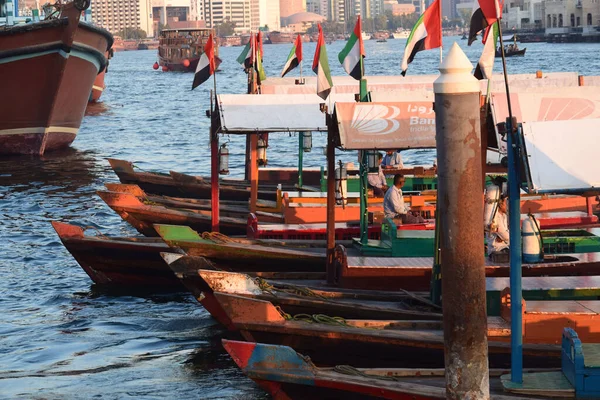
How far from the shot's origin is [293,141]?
1954 inches

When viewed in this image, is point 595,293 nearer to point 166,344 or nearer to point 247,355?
point 247,355

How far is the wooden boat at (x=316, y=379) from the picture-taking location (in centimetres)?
1032

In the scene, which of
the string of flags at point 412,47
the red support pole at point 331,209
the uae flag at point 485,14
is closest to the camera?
the uae flag at point 485,14

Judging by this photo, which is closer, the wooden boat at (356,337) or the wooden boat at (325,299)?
the wooden boat at (356,337)

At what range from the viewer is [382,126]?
50.0ft

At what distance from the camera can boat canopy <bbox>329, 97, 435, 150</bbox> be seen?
1511 cm

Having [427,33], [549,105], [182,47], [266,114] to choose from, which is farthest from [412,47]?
[182,47]

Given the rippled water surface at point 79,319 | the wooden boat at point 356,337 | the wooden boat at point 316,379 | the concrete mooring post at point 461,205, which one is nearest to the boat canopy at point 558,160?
the concrete mooring post at point 461,205

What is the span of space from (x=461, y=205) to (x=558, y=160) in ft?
6.40

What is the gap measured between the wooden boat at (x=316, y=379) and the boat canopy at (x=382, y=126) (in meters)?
4.95

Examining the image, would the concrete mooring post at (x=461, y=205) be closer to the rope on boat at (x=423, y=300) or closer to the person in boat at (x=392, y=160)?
the rope on boat at (x=423, y=300)

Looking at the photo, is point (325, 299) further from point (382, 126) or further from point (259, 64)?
point (259, 64)

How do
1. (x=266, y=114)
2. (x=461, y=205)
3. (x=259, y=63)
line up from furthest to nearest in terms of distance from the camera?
(x=259, y=63)
(x=266, y=114)
(x=461, y=205)

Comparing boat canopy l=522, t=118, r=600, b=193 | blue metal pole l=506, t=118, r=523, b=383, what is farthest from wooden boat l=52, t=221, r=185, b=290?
boat canopy l=522, t=118, r=600, b=193
